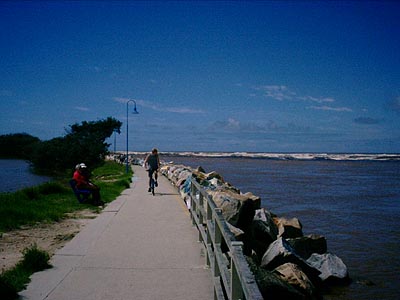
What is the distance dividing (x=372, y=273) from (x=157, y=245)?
4.40 meters

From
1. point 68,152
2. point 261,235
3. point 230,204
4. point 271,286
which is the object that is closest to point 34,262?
point 271,286

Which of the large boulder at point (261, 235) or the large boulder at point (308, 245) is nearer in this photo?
the large boulder at point (308, 245)

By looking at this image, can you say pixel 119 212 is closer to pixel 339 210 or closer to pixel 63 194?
pixel 63 194

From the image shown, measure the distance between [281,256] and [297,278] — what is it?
78 centimetres

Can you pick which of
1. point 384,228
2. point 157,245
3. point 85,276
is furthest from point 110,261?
point 384,228

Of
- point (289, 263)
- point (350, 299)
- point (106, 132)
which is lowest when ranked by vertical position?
point (350, 299)

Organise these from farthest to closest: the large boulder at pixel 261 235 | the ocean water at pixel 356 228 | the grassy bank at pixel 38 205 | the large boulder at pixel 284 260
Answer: the grassy bank at pixel 38 205 < the large boulder at pixel 261 235 < the ocean water at pixel 356 228 < the large boulder at pixel 284 260

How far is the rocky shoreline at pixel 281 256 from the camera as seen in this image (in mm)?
6379

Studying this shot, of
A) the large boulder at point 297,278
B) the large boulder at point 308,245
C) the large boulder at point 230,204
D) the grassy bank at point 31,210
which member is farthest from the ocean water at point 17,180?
the large boulder at point 297,278

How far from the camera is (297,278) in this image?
23.1ft

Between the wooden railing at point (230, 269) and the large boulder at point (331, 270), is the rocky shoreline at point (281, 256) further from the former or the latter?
the wooden railing at point (230, 269)

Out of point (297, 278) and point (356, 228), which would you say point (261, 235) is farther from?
point (356, 228)

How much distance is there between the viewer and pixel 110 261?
6.70 m

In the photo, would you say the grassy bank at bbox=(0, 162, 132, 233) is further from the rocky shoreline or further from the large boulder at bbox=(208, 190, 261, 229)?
the rocky shoreline
